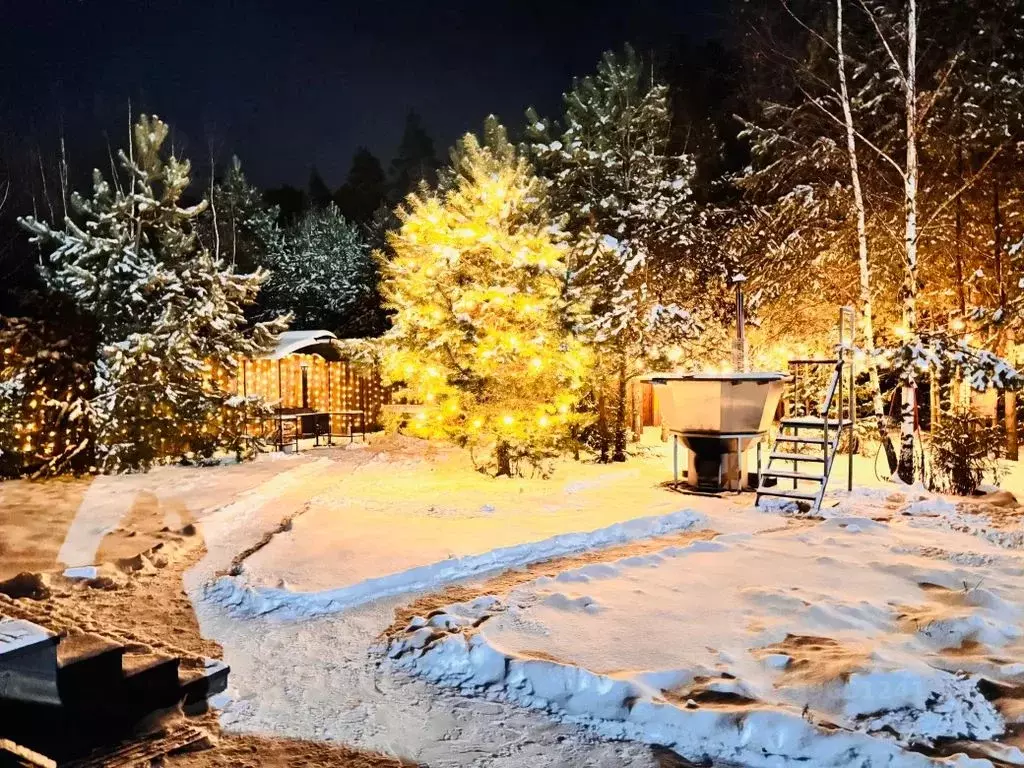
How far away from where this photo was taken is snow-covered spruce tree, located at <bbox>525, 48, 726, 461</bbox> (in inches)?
636

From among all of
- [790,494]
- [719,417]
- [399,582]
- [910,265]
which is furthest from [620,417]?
[399,582]

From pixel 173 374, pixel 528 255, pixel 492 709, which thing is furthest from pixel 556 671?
pixel 173 374

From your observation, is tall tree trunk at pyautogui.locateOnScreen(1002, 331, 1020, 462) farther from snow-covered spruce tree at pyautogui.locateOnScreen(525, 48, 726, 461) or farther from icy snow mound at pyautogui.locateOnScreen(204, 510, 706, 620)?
icy snow mound at pyautogui.locateOnScreen(204, 510, 706, 620)

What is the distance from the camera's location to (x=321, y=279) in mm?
32656

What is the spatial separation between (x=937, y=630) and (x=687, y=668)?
197 cm

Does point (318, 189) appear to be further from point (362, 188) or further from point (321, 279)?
point (321, 279)

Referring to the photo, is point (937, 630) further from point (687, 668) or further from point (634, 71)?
point (634, 71)

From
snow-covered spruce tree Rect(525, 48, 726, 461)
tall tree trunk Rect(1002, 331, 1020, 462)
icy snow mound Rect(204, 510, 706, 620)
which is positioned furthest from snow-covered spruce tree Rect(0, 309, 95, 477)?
tall tree trunk Rect(1002, 331, 1020, 462)

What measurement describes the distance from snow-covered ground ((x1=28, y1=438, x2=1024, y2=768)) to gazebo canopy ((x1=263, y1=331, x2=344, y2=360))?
39.4 feet

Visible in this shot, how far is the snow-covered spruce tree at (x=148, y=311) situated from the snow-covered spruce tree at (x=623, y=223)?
23.9 ft

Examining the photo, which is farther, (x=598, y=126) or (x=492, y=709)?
(x=598, y=126)

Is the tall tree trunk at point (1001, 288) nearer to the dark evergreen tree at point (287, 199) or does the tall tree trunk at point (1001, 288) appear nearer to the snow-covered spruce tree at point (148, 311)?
the snow-covered spruce tree at point (148, 311)

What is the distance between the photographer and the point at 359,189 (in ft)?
160

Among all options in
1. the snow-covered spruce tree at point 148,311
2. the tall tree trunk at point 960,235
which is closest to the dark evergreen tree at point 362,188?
the snow-covered spruce tree at point 148,311
